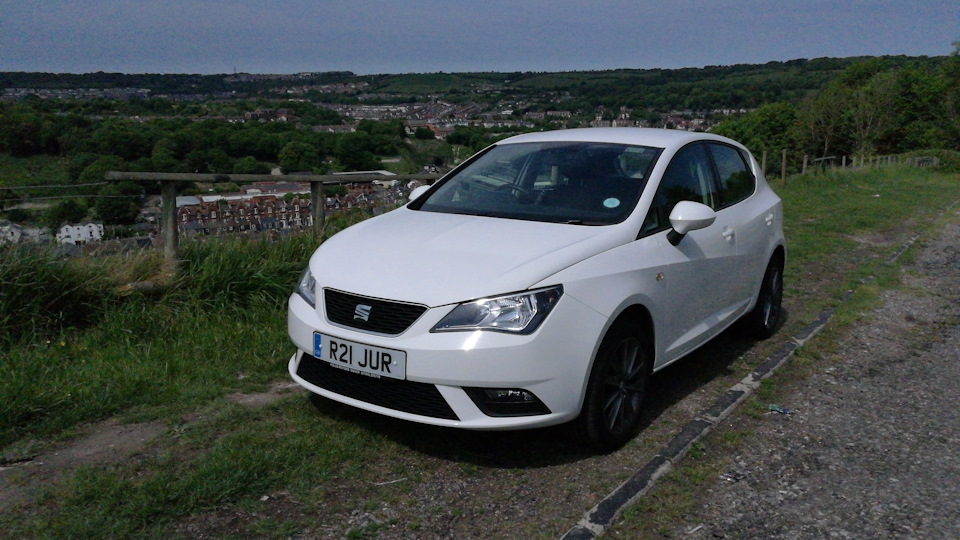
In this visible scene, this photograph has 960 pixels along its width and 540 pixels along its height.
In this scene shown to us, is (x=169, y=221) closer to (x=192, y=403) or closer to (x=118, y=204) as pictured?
(x=118, y=204)

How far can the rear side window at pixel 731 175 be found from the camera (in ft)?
18.8

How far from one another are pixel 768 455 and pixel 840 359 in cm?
217

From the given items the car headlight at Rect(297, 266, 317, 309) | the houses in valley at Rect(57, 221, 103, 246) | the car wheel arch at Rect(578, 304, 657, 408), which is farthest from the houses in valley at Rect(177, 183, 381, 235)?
the car wheel arch at Rect(578, 304, 657, 408)

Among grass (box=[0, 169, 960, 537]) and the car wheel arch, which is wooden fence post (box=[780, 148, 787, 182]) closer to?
grass (box=[0, 169, 960, 537])

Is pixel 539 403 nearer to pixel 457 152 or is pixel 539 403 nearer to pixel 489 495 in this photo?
pixel 489 495

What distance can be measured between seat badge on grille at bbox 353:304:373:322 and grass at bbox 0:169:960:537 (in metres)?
0.69

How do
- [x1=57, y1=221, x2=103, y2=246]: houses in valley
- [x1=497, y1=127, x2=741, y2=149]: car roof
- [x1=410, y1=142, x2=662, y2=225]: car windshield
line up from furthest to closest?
[x1=57, y1=221, x2=103, y2=246]: houses in valley < [x1=497, y1=127, x2=741, y2=149]: car roof < [x1=410, y1=142, x2=662, y2=225]: car windshield

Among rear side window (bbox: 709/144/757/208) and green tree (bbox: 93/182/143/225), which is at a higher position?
rear side window (bbox: 709/144/757/208)

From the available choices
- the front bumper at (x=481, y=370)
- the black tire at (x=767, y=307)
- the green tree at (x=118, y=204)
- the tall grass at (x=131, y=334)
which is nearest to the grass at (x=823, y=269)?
the black tire at (x=767, y=307)

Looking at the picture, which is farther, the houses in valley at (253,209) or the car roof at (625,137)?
the houses in valley at (253,209)

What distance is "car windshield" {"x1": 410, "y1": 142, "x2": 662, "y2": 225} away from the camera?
4.64 m

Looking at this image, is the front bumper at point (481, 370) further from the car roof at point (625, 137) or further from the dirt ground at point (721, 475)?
the car roof at point (625, 137)

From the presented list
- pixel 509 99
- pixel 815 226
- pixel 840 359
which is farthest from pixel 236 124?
pixel 509 99

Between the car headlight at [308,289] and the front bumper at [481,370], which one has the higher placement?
the car headlight at [308,289]
